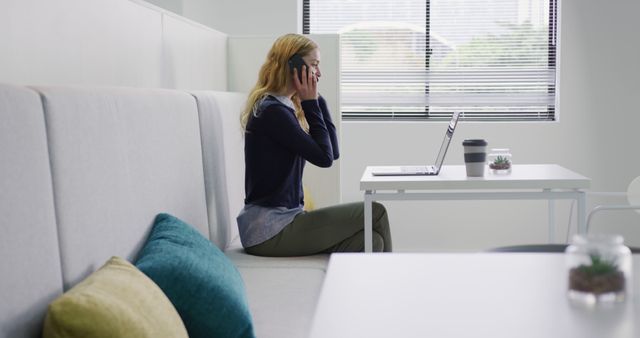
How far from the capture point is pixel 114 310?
1577mm

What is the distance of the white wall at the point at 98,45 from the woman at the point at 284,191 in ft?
1.44

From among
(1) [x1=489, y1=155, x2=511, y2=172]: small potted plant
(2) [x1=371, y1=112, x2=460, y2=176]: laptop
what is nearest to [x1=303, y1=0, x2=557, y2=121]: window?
(2) [x1=371, y1=112, x2=460, y2=176]: laptop

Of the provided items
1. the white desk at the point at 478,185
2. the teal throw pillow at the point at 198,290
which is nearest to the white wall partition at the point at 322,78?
the white desk at the point at 478,185

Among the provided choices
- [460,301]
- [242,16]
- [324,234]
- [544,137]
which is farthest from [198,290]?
[544,137]

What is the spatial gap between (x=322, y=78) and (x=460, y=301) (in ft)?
12.2

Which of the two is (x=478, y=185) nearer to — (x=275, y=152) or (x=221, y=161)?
(x=275, y=152)

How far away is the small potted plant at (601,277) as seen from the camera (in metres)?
1.34

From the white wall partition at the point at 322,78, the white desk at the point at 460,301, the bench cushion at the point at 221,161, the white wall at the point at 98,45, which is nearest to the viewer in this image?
the white desk at the point at 460,301

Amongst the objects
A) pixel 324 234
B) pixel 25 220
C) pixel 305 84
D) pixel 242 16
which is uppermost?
pixel 242 16

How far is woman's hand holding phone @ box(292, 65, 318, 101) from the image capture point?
3.65 m

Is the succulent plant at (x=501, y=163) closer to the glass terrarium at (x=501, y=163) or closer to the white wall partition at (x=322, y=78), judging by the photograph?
the glass terrarium at (x=501, y=163)

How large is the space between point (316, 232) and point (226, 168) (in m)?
0.49

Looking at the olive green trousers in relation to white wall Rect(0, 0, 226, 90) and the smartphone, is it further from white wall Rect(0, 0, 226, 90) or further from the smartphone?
white wall Rect(0, 0, 226, 90)

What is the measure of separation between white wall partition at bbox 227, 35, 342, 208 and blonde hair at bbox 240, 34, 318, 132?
1196mm
